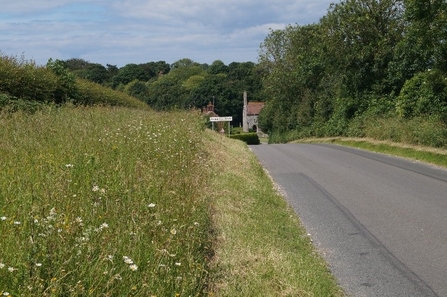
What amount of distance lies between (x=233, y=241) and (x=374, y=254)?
204 centimetres

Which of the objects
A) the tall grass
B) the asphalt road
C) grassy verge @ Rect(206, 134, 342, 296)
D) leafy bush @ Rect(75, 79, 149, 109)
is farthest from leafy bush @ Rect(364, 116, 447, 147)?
the tall grass

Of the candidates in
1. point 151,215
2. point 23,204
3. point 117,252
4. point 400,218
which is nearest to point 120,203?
point 151,215

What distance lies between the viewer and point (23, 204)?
5.78m

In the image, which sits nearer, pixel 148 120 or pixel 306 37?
pixel 148 120

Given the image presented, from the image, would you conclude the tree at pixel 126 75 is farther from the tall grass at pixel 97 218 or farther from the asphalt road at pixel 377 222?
the tall grass at pixel 97 218

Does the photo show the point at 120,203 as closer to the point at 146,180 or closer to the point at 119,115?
the point at 146,180

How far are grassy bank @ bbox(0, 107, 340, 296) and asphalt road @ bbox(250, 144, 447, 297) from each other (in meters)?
0.45

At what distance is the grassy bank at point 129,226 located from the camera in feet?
15.0

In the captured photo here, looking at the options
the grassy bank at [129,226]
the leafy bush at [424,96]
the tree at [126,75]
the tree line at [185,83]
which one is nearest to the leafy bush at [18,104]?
the grassy bank at [129,226]

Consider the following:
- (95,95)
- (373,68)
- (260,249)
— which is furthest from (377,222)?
(373,68)

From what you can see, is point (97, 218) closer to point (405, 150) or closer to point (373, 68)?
point (405, 150)

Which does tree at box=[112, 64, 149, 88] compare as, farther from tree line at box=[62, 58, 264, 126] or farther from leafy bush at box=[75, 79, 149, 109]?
leafy bush at box=[75, 79, 149, 109]

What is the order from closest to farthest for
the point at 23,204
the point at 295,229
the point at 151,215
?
the point at 23,204, the point at 151,215, the point at 295,229

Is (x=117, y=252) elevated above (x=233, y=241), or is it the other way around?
(x=117, y=252)
